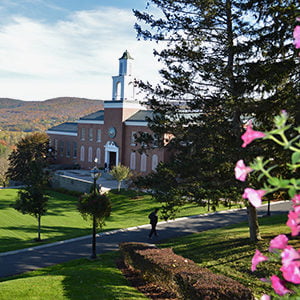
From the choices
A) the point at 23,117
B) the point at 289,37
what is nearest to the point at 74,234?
the point at 289,37

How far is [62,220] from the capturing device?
26.5m

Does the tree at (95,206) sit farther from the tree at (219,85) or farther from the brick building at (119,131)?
the brick building at (119,131)

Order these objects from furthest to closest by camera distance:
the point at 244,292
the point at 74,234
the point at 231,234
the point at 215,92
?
the point at 74,234, the point at 231,234, the point at 215,92, the point at 244,292

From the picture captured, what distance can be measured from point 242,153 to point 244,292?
6.57 metres

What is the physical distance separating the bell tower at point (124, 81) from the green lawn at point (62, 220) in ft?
53.0

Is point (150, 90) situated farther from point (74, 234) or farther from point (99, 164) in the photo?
point (99, 164)

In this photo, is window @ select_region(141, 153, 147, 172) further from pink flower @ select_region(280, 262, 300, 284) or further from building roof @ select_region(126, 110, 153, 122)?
pink flower @ select_region(280, 262, 300, 284)

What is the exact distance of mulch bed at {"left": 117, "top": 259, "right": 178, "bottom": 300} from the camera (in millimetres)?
9680

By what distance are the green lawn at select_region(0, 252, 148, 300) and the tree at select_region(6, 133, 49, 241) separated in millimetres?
9333

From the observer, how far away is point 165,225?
2184 cm

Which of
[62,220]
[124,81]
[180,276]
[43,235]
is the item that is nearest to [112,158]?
[124,81]

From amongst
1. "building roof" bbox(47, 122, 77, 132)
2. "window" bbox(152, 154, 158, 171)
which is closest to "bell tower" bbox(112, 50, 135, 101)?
"window" bbox(152, 154, 158, 171)

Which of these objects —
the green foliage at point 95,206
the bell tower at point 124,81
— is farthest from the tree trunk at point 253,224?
the bell tower at point 124,81

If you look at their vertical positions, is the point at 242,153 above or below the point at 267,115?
below
